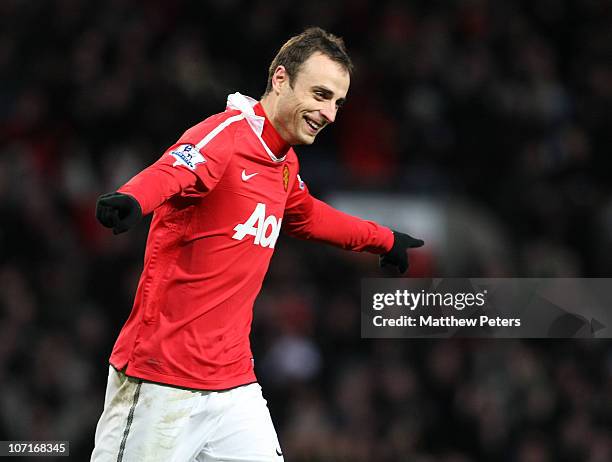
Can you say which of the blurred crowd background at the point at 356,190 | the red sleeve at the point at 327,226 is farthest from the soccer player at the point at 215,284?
the blurred crowd background at the point at 356,190

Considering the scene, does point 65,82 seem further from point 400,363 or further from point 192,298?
point 192,298

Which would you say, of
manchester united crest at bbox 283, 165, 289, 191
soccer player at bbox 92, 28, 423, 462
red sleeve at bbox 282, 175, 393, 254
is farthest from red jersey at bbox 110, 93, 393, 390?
red sleeve at bbox 282, 175, 393, 254

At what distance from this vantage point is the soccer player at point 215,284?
3.51m

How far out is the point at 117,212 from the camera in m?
2.93

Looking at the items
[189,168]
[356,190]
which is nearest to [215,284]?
[189,168]

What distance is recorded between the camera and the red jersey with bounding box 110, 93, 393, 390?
3.51m

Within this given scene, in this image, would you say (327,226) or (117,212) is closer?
(117,212)

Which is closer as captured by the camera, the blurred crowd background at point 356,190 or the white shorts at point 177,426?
the white shorts at point 177,426

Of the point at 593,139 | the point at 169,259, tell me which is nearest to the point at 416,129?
the point at 593,139

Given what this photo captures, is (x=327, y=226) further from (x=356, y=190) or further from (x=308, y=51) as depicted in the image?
(x=356, y=190)

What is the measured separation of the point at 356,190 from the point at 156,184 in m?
5.93

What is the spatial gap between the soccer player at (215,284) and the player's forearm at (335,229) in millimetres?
441

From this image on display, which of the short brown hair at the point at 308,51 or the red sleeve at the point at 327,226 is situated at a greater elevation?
the short brown hair at the point at 308,51

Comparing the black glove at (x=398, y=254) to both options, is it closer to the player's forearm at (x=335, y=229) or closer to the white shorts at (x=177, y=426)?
the player's forearm at (x=335, y=229)
